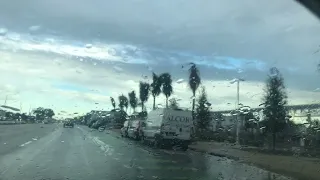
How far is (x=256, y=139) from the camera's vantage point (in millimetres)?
43500

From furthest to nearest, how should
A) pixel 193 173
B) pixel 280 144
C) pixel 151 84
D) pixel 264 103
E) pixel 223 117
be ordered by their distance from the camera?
pixel 151 84, pixel 223 117, pixel 280 144, pixel 264 103, pixel 193 173

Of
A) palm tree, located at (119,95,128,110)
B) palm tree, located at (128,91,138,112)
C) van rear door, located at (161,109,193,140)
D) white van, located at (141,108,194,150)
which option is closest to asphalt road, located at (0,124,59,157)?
white van, located at (141,108,194,150)

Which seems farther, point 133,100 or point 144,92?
point 133,100

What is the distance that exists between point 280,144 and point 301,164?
19.1m

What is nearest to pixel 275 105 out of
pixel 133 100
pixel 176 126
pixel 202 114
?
pixel 176 126

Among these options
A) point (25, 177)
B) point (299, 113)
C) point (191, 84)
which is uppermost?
point (191, 84)

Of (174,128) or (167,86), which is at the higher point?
(167,86)

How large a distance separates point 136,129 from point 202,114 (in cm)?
964

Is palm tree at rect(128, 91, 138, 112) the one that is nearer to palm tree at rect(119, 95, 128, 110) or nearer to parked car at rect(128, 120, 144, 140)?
palm tree at rect(119, 95, 128, 110)

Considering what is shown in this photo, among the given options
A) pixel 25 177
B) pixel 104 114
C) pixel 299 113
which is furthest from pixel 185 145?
pixel 104 114

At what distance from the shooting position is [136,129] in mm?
45938

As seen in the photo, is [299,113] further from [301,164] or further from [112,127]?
[112,127]

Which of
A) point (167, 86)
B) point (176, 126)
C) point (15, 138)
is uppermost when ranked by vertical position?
point (167, 86)

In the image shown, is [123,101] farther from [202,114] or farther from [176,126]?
[176,126]
